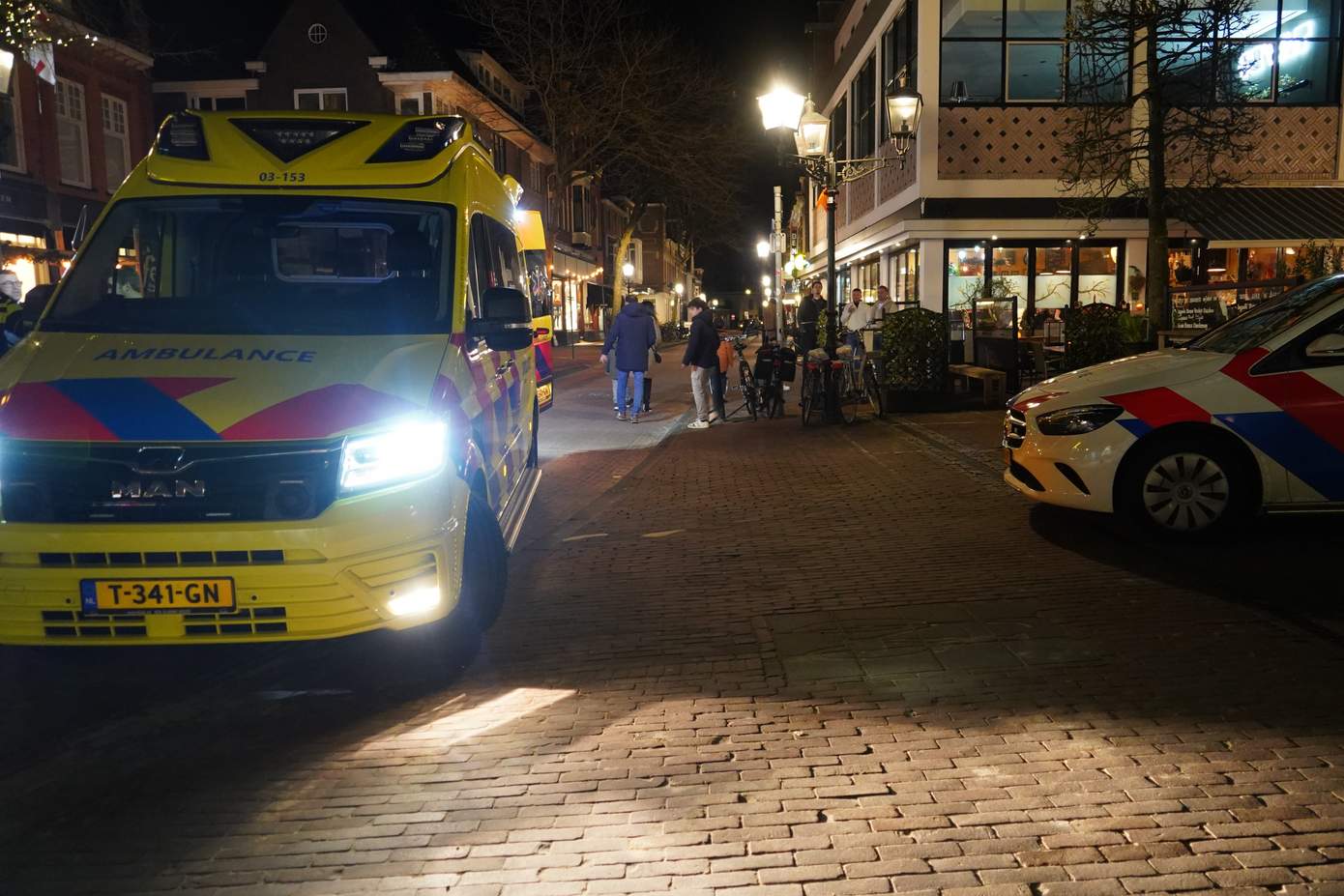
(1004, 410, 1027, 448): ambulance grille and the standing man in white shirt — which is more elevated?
the standing man in white shirt

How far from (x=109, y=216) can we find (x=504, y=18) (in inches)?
1133

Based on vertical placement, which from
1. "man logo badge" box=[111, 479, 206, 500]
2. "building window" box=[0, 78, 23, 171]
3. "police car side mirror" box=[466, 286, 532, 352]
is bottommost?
"man logo badge" box=[111, 479, 206, 500]

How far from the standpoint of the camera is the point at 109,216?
537 centimetres

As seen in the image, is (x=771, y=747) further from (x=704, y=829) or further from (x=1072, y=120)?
(x=1072, y=120)

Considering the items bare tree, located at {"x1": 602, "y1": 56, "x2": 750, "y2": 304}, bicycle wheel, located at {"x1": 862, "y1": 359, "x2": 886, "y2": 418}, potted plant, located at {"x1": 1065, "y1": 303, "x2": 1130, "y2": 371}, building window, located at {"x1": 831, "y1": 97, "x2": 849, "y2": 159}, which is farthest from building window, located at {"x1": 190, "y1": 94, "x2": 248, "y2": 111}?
potted plant, located at {"x1": 1065, "y1": 303, "x2": 1130, "y2": 371}

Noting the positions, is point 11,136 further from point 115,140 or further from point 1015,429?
point 1015,429

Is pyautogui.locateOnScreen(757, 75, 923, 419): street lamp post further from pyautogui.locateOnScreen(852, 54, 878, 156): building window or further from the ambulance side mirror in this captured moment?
pyautogui.locateOnScreen(852, 54, 878, 156): building window

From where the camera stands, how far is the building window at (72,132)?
22.9 meters

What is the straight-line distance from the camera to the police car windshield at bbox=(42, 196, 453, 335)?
4.98 meters

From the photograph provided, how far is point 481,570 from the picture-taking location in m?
5.05

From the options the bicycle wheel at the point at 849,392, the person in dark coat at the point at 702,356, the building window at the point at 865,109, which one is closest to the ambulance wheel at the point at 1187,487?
the person in dark coat at the point at 702,356

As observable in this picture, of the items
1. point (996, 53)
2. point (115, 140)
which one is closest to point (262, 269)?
point (996, 53)

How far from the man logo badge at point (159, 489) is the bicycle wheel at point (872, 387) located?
1217 cm

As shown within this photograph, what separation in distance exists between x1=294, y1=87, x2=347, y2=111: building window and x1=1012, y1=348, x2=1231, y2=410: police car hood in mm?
31856
